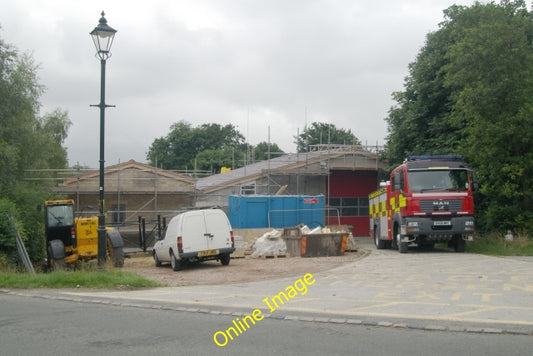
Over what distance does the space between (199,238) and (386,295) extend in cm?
862

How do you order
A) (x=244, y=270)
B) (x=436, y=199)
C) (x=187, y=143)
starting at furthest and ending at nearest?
(x=187, y=143) → (x=436, y=199) → (x=244, y=270)

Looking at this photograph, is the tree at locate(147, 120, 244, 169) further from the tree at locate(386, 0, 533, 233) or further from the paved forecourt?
the paved forecourt

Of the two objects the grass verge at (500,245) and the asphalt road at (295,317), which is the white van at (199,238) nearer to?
the asphalt road at (295,317)

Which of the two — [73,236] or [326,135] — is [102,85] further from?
[326,135]

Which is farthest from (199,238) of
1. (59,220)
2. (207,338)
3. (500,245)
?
(500,245)

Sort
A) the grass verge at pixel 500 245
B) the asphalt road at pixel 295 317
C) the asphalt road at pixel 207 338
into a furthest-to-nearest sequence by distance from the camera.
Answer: the grass verge at pixel 500 245 < the asphalt road at pixel 295 317 < the asphalt road at pixel 207 338

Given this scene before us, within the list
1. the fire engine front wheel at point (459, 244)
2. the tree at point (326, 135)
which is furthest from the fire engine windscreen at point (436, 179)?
the tree at point (326, 135)

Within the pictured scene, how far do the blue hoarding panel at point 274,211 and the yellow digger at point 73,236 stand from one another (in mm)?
7090

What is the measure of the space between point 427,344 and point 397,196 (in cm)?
1454

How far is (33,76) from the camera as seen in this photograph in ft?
88.9

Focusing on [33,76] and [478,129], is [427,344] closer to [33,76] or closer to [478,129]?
[478,129]

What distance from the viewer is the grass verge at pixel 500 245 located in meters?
19.6

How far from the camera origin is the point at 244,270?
55.9 ft

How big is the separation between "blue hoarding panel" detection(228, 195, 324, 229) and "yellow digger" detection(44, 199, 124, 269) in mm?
7090
